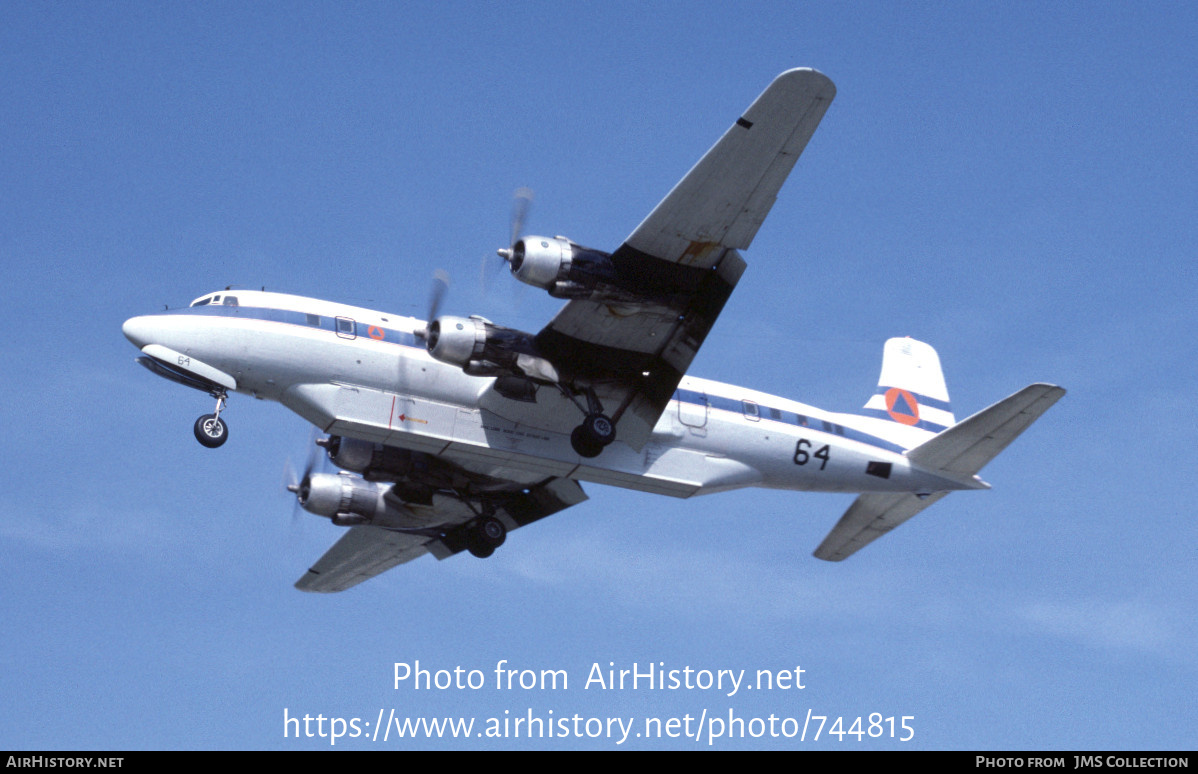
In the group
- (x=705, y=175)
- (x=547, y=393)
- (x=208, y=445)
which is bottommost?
(x=208, y=445)

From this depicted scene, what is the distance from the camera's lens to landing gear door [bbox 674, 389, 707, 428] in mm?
29031

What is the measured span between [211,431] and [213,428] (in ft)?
0.22

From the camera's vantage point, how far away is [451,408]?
27172 millimetres

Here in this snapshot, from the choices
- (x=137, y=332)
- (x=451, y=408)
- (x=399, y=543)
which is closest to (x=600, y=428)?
(x=451, y=408)

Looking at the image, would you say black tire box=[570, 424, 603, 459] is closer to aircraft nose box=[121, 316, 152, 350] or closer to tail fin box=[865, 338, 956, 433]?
aircraft nose box=[121, 316, 152, 350]

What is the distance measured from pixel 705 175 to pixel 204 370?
999cm

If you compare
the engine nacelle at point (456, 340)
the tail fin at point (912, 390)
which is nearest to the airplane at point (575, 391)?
the engine nacelle at point (456, 340)

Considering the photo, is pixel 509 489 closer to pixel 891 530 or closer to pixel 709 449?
pixel 709 449

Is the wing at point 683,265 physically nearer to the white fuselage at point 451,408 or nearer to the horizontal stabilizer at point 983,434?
the white fuselage at point 451,408

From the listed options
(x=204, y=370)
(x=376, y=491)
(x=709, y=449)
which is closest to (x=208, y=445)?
(x=204, y=370)

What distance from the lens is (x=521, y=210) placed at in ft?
85.2

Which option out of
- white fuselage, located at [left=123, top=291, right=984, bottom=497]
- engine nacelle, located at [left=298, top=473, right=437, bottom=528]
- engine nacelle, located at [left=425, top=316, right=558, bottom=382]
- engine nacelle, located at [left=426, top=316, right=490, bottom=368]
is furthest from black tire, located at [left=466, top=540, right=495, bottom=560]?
engine nacelle, located at [left=426, top=316, right=490, bottom=368]

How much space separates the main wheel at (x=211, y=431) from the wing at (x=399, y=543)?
683 cm

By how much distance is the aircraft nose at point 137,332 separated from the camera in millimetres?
26031
